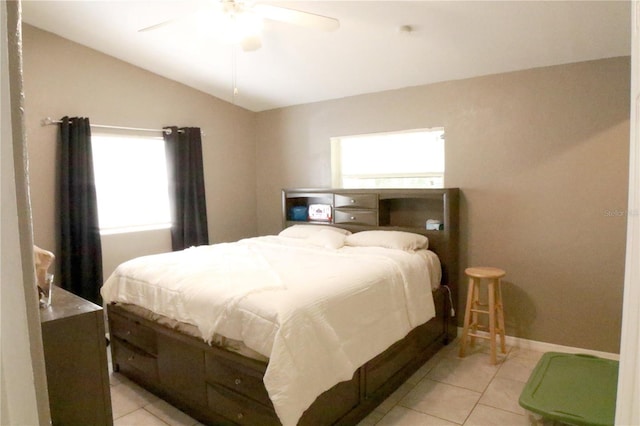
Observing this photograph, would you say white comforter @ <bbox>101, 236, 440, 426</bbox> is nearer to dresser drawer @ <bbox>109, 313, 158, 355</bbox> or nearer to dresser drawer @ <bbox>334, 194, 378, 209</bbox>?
dresser drawer @ <bbox>109, 313, 158, 355</bbox>

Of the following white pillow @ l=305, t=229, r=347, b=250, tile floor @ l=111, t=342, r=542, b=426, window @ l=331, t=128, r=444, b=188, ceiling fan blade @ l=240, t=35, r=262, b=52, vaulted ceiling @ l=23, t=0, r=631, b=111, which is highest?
vaulted ceiling @ l=23, t=0, r=631, b=111

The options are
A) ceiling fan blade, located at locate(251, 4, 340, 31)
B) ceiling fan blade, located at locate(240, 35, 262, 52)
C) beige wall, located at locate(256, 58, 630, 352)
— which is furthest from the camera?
beige wall, located at locate(256, 58, 630, 352)

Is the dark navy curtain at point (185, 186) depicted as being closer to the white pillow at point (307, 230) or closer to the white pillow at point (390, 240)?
the white pillow at point (307, 230)

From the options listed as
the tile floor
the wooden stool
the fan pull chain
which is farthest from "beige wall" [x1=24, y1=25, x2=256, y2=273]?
the wooden stool

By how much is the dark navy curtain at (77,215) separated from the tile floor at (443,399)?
3.33 feet

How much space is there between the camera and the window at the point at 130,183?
3672 millimetres

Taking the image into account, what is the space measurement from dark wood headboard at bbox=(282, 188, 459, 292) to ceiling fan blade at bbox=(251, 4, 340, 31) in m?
1.75

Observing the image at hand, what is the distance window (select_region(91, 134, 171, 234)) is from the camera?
3.67 m

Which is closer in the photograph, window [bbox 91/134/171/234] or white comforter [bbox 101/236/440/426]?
white comforter [bbox 101/236/440/426]

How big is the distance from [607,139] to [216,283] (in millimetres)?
2928

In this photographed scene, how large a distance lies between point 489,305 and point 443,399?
0.88 metres

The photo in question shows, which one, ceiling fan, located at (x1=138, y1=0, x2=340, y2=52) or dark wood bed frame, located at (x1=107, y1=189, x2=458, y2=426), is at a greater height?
ceiling fan, located at (x1=138, y1=0, x2=340, y2=52)

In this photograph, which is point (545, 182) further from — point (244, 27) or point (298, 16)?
point (244, 27)

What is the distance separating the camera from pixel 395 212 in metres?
3.84
